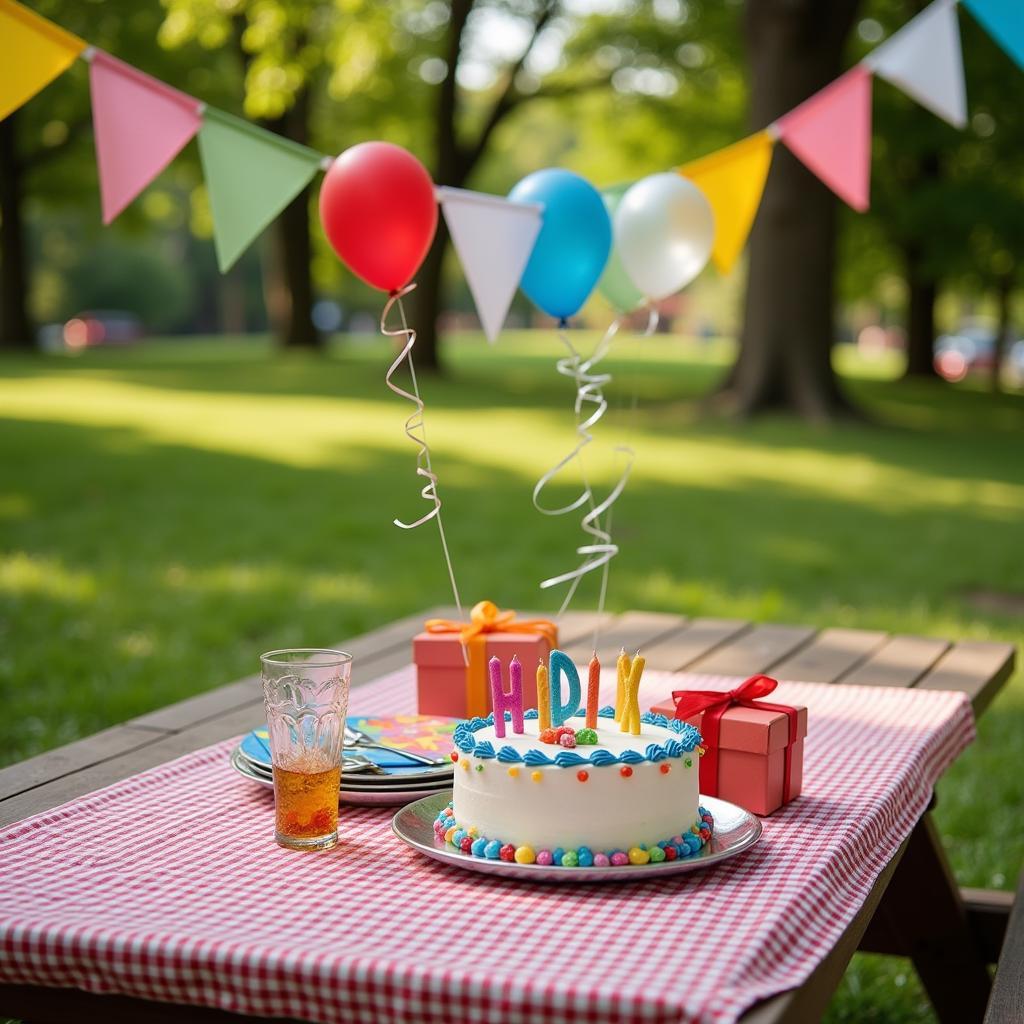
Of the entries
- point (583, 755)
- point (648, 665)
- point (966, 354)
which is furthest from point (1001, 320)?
point (583, 755)

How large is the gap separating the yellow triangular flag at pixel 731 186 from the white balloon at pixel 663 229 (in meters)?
1.16

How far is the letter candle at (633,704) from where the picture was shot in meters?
1.75

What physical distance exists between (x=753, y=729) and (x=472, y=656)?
58 centimetres

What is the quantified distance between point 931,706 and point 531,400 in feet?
41.4

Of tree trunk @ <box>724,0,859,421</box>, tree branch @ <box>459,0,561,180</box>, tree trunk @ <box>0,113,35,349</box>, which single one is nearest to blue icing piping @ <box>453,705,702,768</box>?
tree trunk @ <box>724,0,859,421</box>

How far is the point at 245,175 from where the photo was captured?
296 centimetres

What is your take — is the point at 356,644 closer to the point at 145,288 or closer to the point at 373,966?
the point at 373,966

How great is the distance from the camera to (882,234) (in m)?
21.3

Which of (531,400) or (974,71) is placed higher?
(974,71)

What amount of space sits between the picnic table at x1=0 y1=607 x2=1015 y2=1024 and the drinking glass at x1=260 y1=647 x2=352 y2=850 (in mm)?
332

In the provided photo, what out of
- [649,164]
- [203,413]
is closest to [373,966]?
[203,413]

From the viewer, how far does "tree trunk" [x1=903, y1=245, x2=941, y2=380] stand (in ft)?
72.3

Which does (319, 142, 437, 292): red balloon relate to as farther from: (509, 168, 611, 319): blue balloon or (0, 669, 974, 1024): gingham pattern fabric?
(0, 669, 974, 1024): gingham pattern fabric

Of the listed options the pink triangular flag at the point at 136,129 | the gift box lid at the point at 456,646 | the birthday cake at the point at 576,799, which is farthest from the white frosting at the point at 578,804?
the pink triangular flag at the point at 136,129
